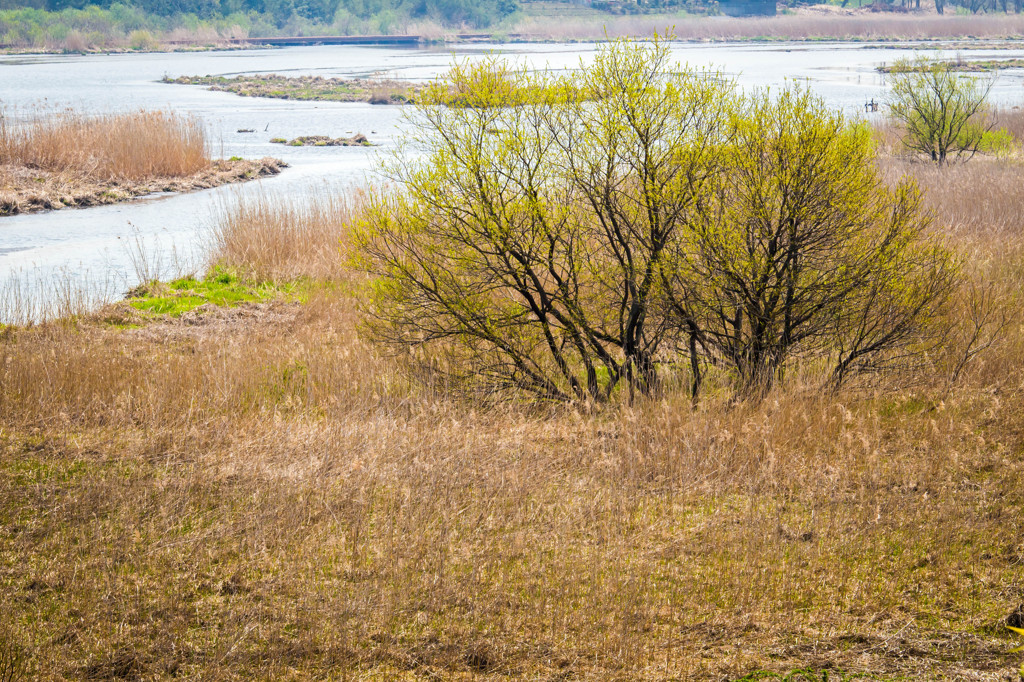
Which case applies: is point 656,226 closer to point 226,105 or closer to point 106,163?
point 106,163

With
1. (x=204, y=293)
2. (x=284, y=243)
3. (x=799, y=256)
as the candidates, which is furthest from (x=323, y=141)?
(x=799, y=256)

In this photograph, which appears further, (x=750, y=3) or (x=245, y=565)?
(x=750, y=3)

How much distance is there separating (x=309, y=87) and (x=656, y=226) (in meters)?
54.9

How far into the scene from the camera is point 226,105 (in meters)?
51.4

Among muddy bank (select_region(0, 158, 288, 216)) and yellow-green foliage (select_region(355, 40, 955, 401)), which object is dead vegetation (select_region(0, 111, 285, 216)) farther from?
yellow-green foliage (select_region(355, 40, 955, 401))

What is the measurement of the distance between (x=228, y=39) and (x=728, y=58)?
203ft

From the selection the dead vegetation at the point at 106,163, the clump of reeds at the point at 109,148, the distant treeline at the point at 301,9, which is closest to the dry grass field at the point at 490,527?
the dead vegetation at the point at 106,163

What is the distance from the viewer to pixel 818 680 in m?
5.20

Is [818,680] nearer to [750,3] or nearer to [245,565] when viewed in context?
[245,565]

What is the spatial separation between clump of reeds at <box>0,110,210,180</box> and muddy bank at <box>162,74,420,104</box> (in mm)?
22972

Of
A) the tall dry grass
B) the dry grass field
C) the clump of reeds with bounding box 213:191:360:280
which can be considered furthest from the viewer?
the tall dry grass

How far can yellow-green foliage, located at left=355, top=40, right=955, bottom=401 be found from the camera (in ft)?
31.9

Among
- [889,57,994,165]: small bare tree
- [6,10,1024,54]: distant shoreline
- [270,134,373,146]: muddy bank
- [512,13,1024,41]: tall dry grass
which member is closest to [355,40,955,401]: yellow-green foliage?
[889,57,994,165]: small bare tree

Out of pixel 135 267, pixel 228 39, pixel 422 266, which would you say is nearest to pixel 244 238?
pixel 135 267
